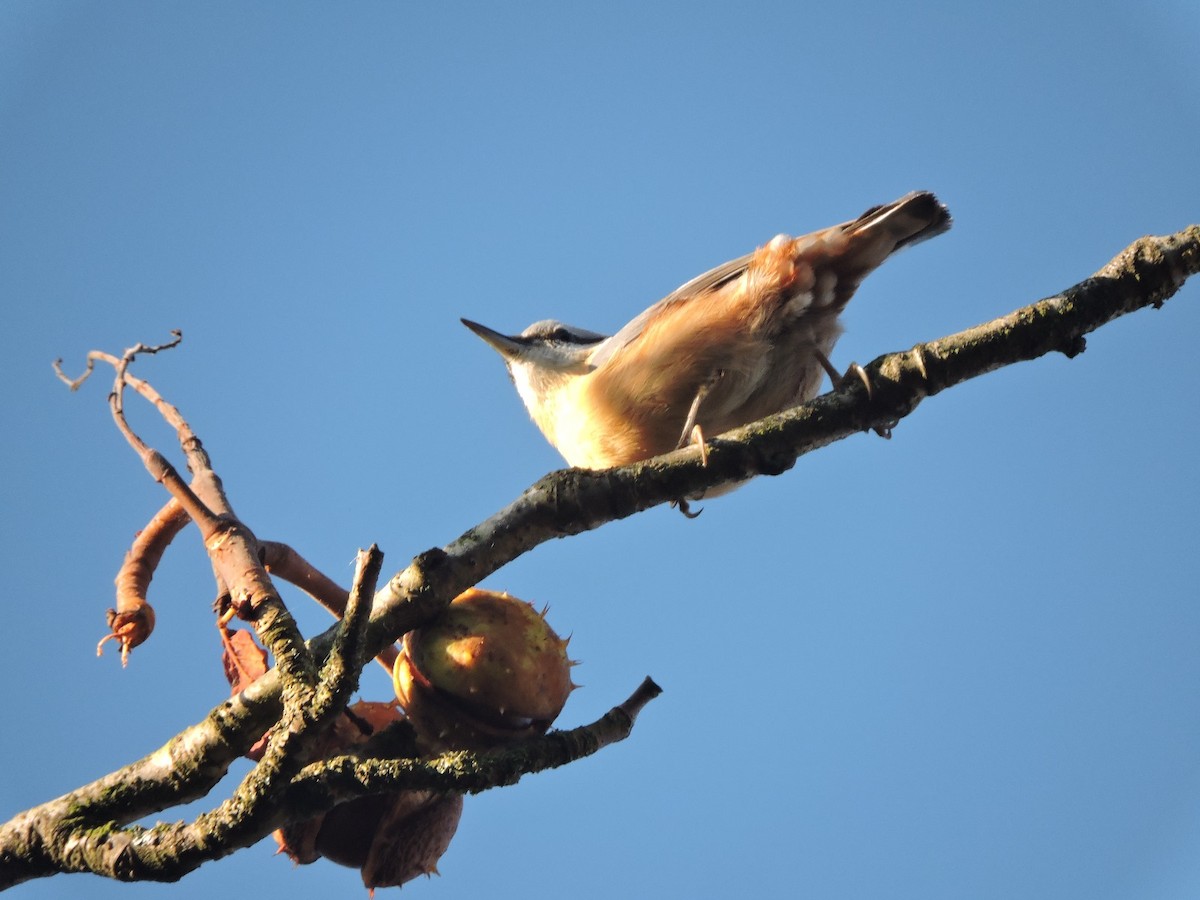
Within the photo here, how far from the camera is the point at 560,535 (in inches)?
102

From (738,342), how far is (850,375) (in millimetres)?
1330

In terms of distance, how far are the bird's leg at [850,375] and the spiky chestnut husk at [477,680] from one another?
1086 millimetres

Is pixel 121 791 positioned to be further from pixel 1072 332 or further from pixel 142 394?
pixel 1072 332

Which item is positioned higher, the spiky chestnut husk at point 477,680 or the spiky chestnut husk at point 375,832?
the spiky chestnut husk at point 477,680

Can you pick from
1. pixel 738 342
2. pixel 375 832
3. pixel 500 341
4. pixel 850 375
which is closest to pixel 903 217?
pixel 738 342

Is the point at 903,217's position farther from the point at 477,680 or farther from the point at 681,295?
the point at 477,680

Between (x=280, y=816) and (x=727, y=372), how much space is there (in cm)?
248

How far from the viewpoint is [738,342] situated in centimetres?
407

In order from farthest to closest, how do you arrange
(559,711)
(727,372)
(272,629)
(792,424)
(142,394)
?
(727,372) < (142,394) < (559,711) < (792,424) < (272,629)

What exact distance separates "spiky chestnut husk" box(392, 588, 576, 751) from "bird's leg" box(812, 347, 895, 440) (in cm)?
109

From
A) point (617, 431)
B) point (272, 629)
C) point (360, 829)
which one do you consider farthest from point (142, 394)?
point (617, 431)

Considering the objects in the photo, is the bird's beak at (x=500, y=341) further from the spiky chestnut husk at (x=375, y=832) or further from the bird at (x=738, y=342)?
the spiky chestnut husk at (x=375, y=832)

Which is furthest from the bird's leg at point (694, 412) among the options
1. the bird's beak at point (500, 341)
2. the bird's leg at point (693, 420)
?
the bird's beak at point (500, 341)

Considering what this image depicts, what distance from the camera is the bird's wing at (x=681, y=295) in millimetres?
4273
